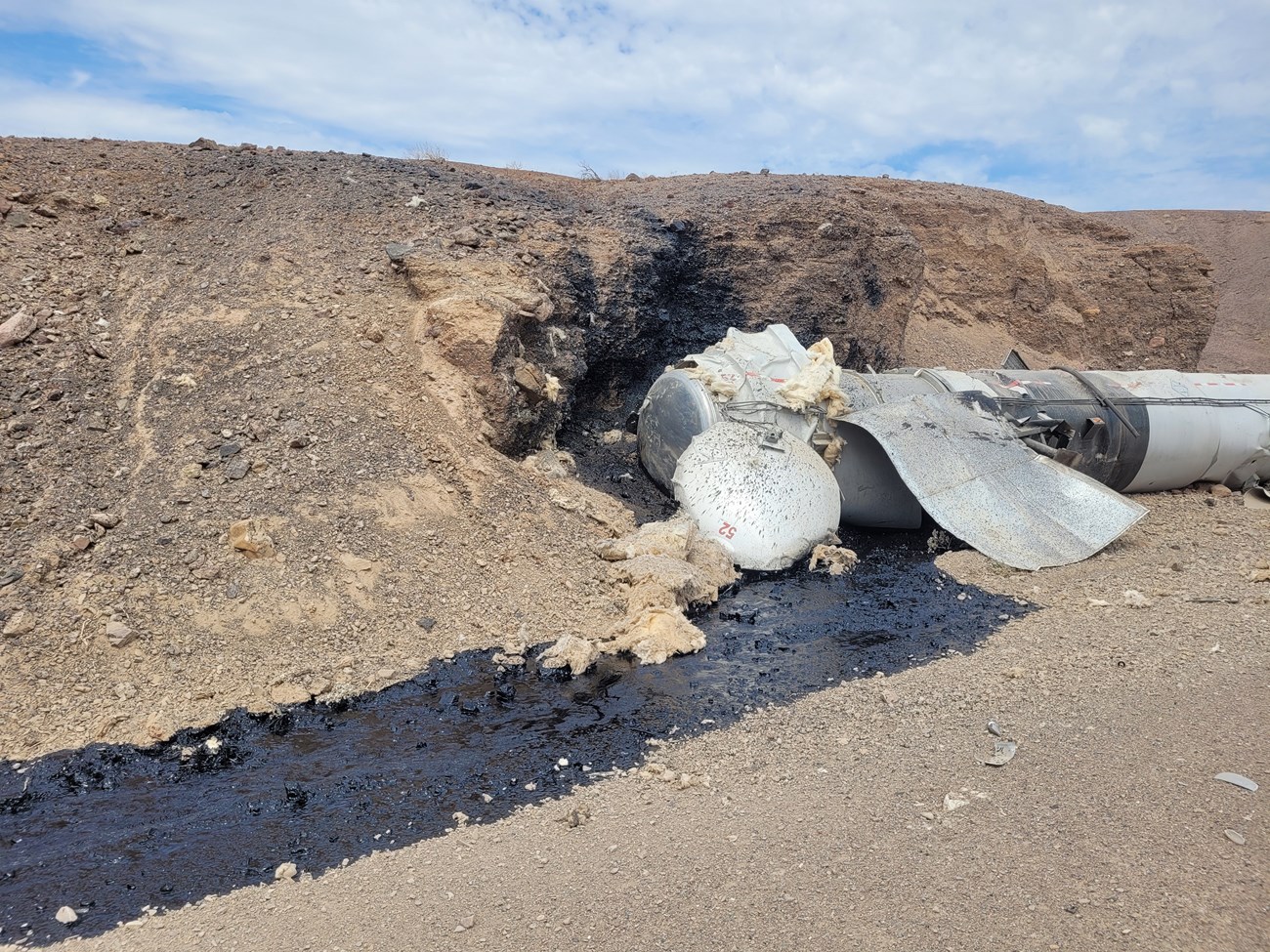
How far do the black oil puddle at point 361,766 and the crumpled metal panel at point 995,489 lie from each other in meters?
1.15

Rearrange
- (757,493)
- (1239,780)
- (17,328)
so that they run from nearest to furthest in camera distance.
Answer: (1239,780) < (17,328) < (757,493)

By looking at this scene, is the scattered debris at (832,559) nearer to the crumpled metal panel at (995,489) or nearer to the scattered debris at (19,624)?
the crumpled metal panel at (995,489)

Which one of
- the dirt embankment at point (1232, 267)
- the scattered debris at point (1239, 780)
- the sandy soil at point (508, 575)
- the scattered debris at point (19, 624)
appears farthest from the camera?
the dirt embankment at point (1232, 267)

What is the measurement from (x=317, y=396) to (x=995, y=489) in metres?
5.18

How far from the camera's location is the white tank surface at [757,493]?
21.3 ft

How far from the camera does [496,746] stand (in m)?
4.16

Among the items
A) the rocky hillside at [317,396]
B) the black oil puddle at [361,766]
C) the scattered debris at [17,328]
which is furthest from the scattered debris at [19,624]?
the scattered debris at [17,328]

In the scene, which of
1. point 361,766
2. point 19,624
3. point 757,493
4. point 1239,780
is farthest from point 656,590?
point 19,624

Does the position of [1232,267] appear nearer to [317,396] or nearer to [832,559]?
[832,559]

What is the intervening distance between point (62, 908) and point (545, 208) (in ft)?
22.4

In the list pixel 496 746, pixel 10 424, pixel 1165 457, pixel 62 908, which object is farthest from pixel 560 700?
pixel 1165 457

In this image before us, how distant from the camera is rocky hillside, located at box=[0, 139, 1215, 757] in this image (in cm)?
474

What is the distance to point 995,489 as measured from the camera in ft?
22.4

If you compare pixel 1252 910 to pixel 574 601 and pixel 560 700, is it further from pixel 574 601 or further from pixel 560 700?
pixel 574 601
